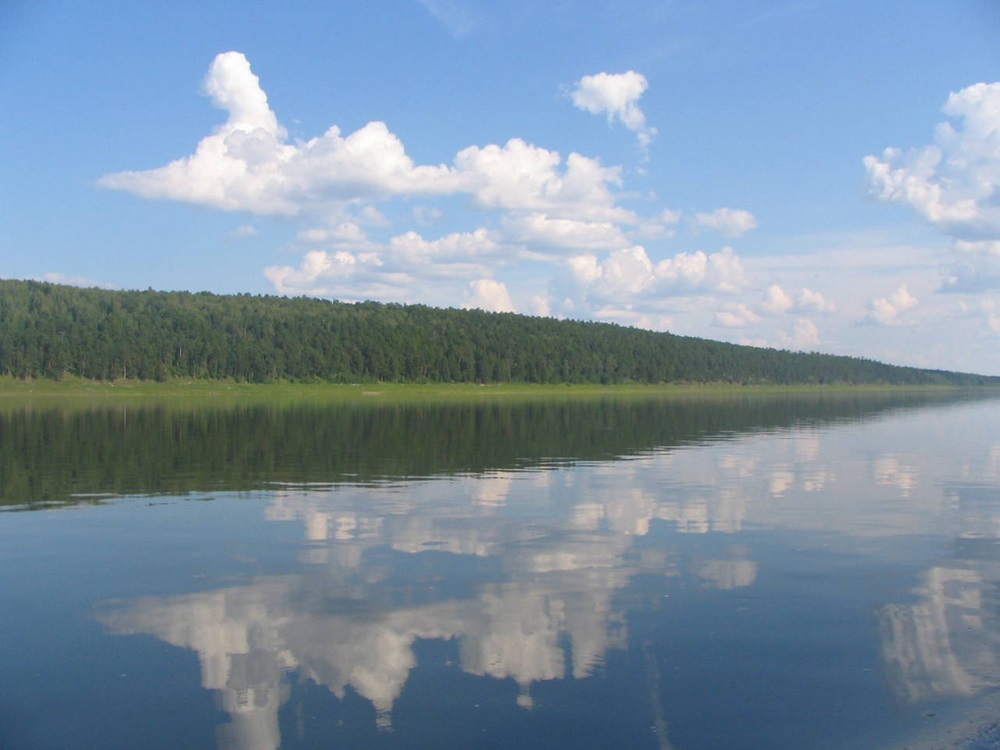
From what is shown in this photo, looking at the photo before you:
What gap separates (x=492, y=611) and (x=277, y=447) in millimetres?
30515

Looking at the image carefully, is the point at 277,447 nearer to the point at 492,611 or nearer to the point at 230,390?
the point at 492,611

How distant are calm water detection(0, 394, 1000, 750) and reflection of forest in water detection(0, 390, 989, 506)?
0.64 m

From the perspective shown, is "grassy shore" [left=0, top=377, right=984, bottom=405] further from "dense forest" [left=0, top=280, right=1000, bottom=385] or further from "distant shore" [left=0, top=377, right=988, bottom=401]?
"dense forest" [left=0, top=280, right=1000, bottom=385]

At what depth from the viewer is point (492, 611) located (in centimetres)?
1415

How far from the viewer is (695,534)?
20.7 metres

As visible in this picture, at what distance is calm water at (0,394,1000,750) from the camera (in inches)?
406

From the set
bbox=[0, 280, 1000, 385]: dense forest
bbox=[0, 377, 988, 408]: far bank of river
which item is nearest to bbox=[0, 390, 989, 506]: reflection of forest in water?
bbox=[0, 377, 988, 408]: far bank of river

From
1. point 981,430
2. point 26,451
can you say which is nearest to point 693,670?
point 26,451

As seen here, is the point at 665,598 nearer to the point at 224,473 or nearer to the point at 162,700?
the point at 162,700

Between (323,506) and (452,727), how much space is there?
1496 cm

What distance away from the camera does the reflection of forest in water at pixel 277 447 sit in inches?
1198

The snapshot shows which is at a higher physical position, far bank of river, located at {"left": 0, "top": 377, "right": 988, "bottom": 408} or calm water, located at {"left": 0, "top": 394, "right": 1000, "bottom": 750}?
far bank of river, located at {"left": 0, "top": 377, "right": 988, "bottom": 408}

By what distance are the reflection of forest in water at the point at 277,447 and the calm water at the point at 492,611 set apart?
0.64 metres

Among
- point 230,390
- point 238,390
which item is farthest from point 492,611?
point 238,390
